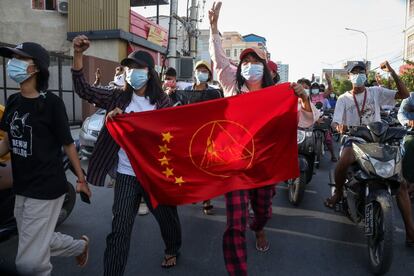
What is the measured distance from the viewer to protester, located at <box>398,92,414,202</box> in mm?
5258

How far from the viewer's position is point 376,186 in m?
3.80

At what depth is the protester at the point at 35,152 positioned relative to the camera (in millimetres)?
2768

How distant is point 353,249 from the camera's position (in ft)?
13.7

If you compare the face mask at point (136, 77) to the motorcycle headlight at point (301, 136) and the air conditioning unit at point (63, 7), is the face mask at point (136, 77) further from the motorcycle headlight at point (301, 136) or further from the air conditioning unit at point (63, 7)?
the air conditioning unit at point (63, 7)

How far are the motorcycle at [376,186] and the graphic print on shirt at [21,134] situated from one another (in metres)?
2.73

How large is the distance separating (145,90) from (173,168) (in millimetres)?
678

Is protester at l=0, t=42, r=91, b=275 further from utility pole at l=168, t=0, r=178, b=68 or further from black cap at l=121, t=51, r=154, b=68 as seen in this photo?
utility pole at l=168, t=0, r=178, b=68

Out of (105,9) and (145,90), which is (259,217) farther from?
(105,9)

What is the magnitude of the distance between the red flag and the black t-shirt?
0.43m

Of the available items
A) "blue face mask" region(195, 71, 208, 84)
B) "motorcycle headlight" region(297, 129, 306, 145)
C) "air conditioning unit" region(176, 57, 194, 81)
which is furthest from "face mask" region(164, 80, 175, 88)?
"air conditioning unit" region(176, 57, 194, 81)

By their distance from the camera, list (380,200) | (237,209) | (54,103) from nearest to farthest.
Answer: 1. (54,103)
2. (237,209)
3. (380,200)

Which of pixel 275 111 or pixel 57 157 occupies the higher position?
pixel 275 111

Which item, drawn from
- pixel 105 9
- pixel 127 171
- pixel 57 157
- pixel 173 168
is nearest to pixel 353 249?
pixel 173 168

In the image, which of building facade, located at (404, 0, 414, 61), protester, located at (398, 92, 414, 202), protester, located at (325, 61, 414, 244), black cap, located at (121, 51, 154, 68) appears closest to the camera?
black cap, located at (121, 51, 154, 68)
